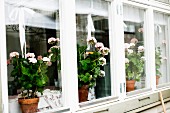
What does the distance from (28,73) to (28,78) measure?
4 cm

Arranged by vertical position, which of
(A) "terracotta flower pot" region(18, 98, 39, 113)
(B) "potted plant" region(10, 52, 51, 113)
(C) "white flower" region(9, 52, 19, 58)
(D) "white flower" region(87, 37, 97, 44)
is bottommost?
(A) "terracotta flower pot" region(18, 98, 39, 113)

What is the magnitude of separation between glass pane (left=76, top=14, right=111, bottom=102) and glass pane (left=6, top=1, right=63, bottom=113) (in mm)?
267

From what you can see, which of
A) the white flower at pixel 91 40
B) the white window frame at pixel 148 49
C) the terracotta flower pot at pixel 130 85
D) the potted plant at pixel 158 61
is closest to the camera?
the white flower at pixel 91 40

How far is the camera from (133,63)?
296 centimetres

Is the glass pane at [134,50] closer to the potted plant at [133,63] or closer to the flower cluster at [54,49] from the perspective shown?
the potted plant at [133,63]

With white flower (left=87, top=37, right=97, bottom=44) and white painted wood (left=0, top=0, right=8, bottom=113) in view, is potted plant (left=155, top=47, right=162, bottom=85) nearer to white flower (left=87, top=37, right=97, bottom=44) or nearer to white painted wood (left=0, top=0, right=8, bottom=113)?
white flower (left=87, top=37, right=97, bottom=44)

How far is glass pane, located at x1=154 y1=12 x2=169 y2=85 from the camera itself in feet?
11.0

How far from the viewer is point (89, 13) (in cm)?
242

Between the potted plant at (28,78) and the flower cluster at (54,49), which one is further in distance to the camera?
the flower cluster at (54,49)

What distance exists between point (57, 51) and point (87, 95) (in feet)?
1.81

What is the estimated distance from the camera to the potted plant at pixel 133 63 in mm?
2781

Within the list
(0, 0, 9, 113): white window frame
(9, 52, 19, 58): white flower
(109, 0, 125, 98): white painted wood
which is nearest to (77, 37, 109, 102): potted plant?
(109, 0, 125, 98): white painted wood

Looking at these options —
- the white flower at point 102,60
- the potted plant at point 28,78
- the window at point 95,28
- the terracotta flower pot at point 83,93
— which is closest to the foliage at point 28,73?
the potted plant at point 28,78

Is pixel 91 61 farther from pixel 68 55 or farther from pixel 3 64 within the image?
pixel 3 64
